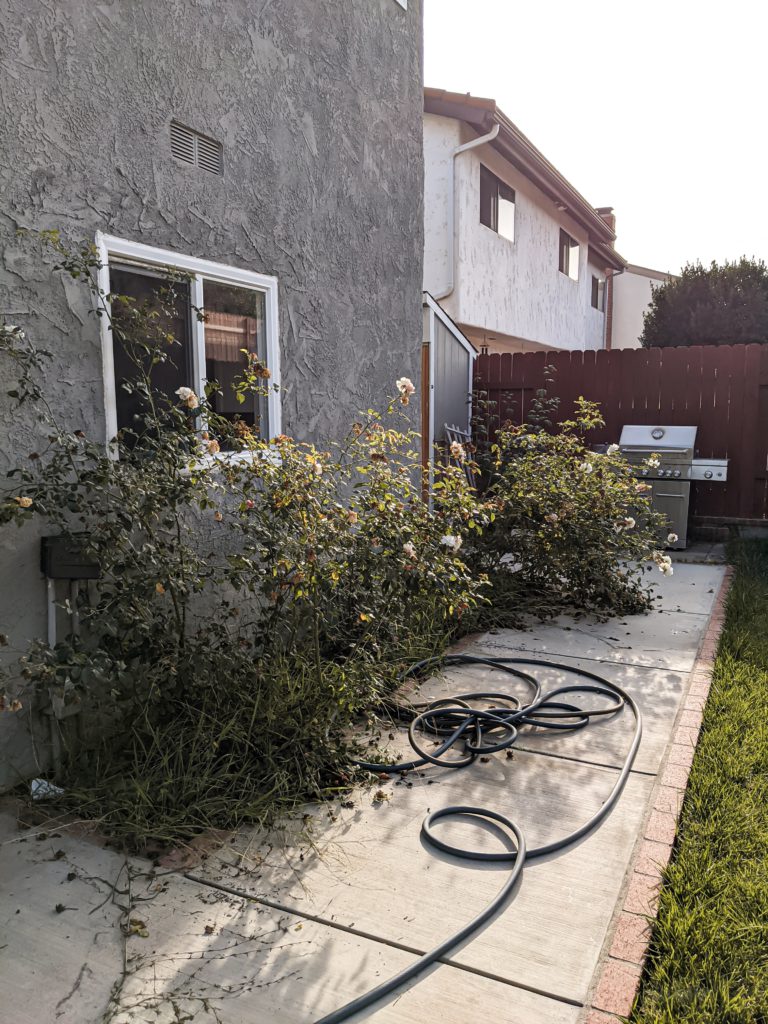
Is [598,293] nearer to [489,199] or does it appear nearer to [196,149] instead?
[489,199]

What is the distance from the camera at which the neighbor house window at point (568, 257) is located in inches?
659

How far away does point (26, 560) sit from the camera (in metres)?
3.48

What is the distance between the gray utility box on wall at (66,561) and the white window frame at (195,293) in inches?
24.0

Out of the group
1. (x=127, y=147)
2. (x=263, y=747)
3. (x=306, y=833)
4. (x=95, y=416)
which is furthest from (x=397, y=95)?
(x=306, y=833)

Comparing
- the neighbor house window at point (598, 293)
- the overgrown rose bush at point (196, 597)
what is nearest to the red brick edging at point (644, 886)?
the overgrown rose bush at point (196, 597)

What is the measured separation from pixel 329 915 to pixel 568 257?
16.6 metres

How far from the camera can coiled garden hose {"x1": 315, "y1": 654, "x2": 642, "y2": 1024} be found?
107 inches

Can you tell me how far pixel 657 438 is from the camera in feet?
33.0

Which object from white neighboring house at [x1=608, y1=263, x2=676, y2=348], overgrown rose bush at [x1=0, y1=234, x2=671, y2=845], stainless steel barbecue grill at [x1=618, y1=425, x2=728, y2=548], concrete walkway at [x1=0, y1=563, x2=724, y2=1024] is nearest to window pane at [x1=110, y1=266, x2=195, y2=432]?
overgrown rose bush at [x1=0, y1=234, x2=671, y2=845]

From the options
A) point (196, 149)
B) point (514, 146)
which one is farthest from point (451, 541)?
point (514, 146)

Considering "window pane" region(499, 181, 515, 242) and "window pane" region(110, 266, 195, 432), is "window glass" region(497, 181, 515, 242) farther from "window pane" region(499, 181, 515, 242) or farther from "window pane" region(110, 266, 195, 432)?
"window pane" region(110, 266, 195, 432)

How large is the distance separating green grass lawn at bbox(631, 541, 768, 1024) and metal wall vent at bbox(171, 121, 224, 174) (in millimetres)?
4034

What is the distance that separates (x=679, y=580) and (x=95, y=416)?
241 inches

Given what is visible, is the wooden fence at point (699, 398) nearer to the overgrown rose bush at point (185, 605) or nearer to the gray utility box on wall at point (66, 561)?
the overgrown rose bush at point (185, 605)
